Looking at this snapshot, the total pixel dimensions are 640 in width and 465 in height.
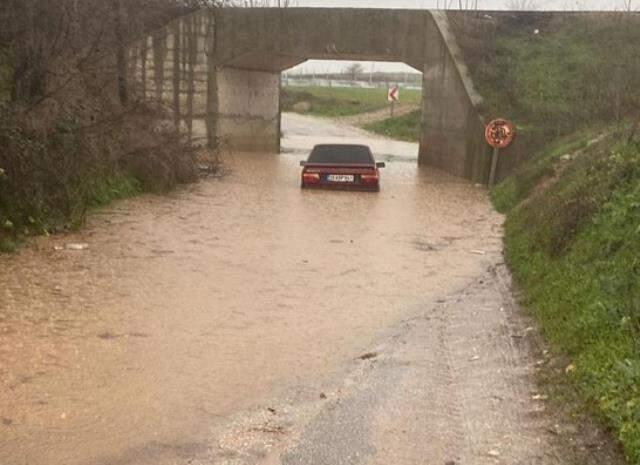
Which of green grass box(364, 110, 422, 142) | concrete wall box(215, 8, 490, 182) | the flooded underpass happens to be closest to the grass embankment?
the flooded underpass

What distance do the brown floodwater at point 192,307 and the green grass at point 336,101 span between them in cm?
4849

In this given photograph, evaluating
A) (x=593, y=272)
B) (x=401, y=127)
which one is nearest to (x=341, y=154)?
(x=593, y=272)

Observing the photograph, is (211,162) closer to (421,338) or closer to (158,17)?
(158,17)

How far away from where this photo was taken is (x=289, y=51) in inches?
1046

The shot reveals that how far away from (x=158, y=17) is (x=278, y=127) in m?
7.52

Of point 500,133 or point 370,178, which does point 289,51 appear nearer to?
point 500,133

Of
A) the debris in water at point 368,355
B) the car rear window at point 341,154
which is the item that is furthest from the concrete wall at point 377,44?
the debris in water at point 368,355

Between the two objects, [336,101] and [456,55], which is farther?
[336,101]

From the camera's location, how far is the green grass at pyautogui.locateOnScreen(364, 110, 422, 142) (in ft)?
153

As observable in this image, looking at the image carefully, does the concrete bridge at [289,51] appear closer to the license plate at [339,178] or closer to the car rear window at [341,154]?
the car rear window at [341,154]

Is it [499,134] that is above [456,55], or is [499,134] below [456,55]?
below

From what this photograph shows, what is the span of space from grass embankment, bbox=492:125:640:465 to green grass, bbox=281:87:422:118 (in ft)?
166

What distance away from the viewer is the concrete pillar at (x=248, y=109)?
1104 inches

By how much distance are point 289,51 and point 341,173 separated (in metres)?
9.29
